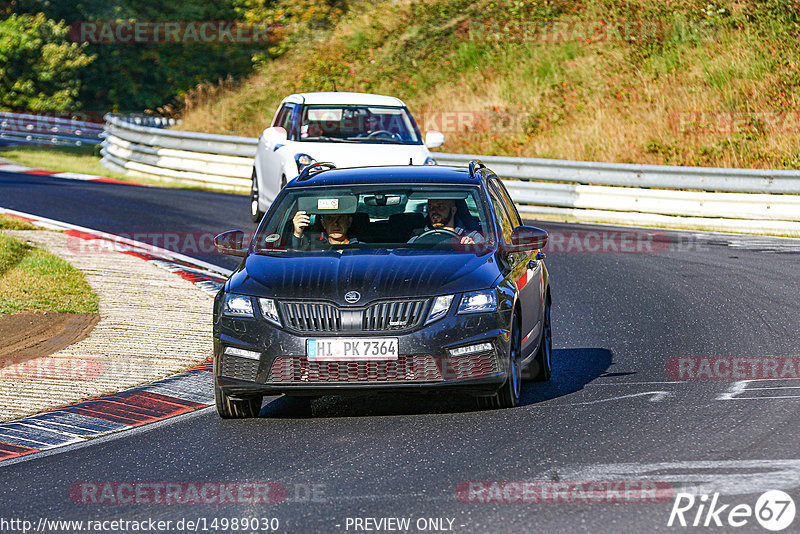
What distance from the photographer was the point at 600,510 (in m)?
5.97

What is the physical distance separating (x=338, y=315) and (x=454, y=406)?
3.97 feet

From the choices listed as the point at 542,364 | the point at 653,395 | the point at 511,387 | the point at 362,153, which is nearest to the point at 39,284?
the point at 362,153

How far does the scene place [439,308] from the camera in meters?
8.05

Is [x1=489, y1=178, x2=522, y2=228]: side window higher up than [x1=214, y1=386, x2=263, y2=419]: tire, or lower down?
higher up

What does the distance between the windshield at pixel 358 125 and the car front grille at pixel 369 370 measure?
994 centimetres

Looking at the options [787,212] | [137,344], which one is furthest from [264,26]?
[137,344]

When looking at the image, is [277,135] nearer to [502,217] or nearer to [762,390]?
[502,217]

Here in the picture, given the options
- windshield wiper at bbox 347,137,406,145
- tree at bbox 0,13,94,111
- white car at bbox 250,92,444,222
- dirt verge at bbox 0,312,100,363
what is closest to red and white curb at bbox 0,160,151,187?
white car at bbox 250,92,444,222

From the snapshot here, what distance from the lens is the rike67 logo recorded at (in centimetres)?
569

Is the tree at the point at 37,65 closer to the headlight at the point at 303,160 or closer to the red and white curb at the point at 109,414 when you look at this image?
the headlight at the point at 303,160

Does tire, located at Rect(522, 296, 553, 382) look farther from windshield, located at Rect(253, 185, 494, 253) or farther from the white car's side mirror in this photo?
the white car's side mirror

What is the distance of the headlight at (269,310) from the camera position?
810 centimetres

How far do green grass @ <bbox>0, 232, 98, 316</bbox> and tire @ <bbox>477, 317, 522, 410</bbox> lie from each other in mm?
5353

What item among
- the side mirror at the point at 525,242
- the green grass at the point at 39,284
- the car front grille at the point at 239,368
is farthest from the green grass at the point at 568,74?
the car front grille at the point at 239,368
